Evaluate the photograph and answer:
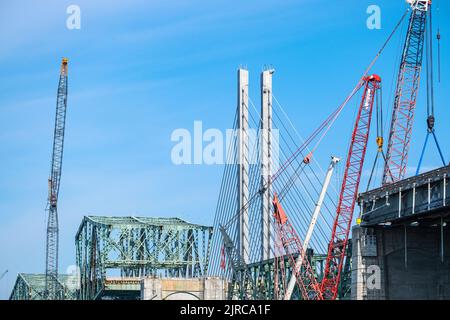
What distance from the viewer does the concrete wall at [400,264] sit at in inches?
3706

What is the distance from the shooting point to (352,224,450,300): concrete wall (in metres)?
94.1

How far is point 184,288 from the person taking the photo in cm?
14475

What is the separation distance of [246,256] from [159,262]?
66918 mm

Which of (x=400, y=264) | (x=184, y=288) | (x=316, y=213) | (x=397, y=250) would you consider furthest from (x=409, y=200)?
(x=184, y=288)

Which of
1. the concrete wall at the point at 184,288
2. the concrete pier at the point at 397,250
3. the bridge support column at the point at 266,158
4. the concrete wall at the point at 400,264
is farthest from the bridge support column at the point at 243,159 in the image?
the concrete wall at the point at 400,264

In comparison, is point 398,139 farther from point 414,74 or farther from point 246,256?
point 246,256

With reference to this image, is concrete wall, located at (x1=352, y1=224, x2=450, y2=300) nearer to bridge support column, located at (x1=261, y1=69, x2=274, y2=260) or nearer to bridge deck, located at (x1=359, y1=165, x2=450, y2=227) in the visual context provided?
bridge deck, located at (x1=359, y1=165, x2=450, y2=227)

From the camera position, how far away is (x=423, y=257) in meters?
97.6

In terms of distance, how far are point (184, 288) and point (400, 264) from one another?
180ft

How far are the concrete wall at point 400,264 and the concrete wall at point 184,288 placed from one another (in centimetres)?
4839

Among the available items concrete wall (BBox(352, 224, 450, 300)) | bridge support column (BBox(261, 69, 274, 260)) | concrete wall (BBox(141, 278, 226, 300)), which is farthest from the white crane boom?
concrete wall (BBox(352, 224, 450, 300))

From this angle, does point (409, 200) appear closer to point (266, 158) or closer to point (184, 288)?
point (266, 158)

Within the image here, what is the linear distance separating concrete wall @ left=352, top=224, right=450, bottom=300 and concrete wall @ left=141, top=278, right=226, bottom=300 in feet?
159
